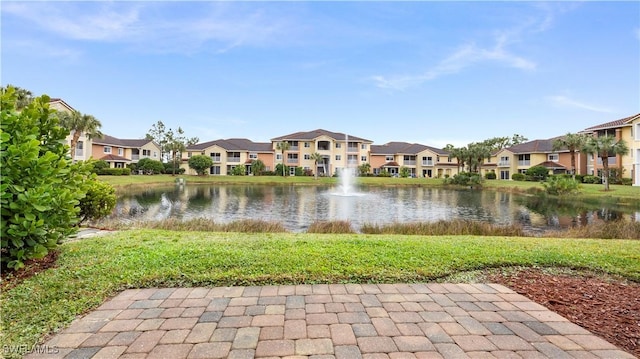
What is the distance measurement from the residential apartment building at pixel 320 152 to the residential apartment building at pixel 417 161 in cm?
524

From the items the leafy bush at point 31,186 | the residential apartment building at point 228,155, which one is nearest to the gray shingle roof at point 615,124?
the residential apartment building at point 228,155

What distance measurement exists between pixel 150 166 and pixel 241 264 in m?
54.2

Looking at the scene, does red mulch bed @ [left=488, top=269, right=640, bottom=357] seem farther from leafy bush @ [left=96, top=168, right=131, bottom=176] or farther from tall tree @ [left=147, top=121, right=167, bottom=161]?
tall tree @ [left=147, top=121, right=167, bottom=161]

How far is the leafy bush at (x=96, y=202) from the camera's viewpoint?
8961 millimetres

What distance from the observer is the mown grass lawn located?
3502 millimetres

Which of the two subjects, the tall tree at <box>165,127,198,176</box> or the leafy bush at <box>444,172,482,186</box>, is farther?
the tall tree at <box>165,127,198,176</box>

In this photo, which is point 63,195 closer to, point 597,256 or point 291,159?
point 597,256

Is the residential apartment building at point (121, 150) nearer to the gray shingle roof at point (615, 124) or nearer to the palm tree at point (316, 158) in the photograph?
the palm tree at point (316, 158)

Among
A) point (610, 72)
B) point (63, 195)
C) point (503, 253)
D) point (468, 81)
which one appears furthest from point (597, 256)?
point (468, 81)

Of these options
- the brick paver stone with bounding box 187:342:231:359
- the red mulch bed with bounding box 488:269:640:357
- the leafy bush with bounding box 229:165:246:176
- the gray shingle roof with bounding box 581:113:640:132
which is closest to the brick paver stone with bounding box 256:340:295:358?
the brick paver stone with bounding box 187:342:231:359

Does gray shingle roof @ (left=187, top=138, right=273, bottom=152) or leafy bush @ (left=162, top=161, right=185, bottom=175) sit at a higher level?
gray shingle roof @ (left=187, top=138, right=273, bottom=152)

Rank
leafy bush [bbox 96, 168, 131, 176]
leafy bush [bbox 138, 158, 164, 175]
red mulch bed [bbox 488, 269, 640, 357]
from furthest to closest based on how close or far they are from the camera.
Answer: leafy bush [bbox 138, 158, 164, 175] < leafy bush [bbox 96, 168, 131, 176] < red mulch bed [bbox 488, 269, 640, 357]

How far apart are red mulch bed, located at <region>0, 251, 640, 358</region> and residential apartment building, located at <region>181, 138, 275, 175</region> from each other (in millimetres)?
55520

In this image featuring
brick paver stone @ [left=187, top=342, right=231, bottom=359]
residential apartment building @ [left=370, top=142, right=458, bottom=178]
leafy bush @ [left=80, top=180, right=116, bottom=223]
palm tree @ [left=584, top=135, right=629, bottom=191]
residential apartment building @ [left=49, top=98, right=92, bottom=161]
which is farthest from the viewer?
residential apartment building @ [left=370, top=142, right=458, bottom=178]
